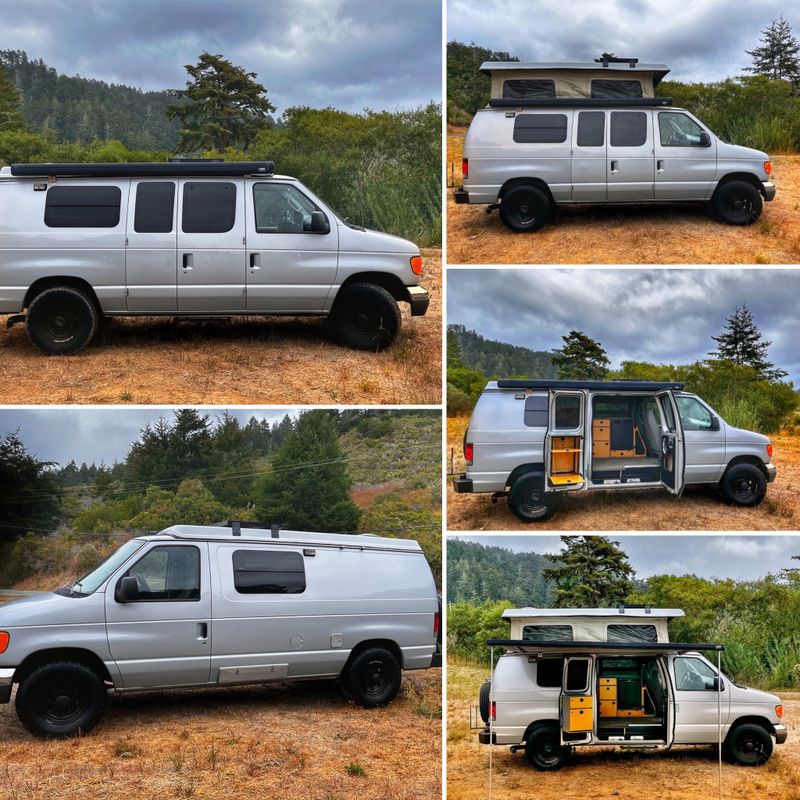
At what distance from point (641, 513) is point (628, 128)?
5190 mm

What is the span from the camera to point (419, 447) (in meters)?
29.6

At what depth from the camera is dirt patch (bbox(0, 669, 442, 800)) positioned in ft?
24.8

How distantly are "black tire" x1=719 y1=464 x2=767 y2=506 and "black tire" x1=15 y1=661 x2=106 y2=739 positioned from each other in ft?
24.4

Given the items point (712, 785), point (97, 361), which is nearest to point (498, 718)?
point (712, 785)

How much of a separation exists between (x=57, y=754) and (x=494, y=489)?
520 cm

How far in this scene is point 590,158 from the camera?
12.3 meters

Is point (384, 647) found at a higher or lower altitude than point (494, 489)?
lower

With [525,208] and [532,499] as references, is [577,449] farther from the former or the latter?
[525,208]

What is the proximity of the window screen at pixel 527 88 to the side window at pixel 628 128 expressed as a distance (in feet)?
5.35

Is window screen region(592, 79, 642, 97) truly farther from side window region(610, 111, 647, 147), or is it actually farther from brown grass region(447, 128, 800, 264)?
brown grass region(447, 128, 800, 264)

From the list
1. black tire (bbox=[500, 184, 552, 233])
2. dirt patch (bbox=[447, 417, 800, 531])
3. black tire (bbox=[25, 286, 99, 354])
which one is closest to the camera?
black tire (bbox=[25, 286, 99, 354])

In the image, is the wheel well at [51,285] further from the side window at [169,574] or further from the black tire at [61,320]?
the side window at [169,574]

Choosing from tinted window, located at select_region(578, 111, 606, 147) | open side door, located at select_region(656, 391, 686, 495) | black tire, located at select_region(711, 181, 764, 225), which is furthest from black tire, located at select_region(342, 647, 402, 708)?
black tire, located at select_region(711, 181, 764, 225)

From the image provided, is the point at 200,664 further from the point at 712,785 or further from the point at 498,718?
the point at 712,785
